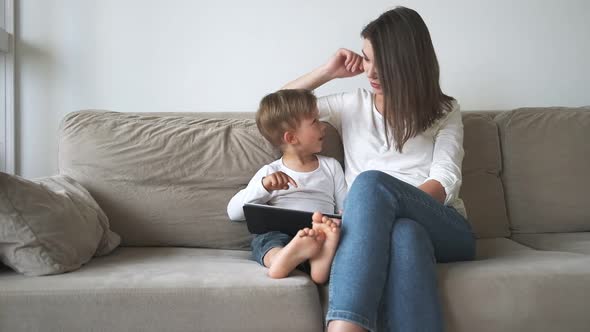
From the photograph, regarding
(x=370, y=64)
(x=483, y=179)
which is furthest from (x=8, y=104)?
(x=483, y=179)

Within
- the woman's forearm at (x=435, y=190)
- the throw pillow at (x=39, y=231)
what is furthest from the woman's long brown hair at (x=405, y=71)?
the throw pillow at (x=39, y=231)

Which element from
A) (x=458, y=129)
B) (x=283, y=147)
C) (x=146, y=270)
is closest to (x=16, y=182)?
(x=146, y=270)

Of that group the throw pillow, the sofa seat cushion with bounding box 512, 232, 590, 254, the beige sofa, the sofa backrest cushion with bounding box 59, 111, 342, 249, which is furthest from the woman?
the throw pillow

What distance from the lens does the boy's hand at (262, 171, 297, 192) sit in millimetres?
1513

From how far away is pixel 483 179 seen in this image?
6.13 feet

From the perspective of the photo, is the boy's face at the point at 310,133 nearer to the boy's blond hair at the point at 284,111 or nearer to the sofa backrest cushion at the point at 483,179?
the boy's blond hair at the point at 284,111

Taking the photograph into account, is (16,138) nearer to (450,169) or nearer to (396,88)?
(396,88)

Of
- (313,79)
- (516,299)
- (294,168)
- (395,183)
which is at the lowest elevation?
(516,299)

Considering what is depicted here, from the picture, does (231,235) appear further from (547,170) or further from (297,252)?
(547,170)

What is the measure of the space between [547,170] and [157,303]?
1.42 meters

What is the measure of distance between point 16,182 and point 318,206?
84 centimetres

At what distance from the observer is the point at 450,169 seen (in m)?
1.50

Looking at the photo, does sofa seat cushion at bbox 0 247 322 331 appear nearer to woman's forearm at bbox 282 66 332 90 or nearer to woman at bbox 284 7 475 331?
woman at bbox 284 7 475 331

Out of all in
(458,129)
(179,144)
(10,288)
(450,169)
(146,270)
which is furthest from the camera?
(179,144)
